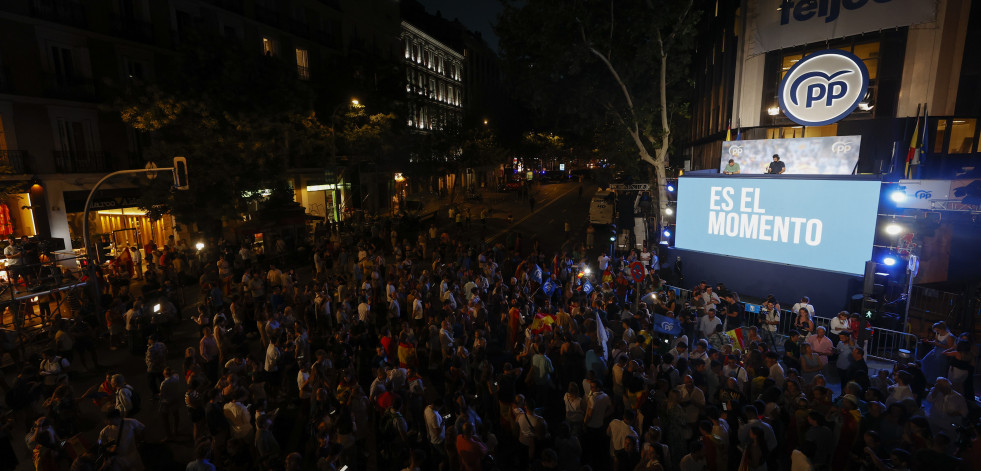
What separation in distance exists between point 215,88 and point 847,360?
22845 mm

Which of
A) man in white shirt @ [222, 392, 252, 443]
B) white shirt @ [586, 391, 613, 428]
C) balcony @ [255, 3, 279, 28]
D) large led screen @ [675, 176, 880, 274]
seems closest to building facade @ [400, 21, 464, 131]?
balcony @ [255, 3, 279, 28]

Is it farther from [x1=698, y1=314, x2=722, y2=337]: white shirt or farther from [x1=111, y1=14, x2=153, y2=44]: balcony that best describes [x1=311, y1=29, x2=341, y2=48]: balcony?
[x1=698, y1=314, x2=722, y2=337]: white shirt

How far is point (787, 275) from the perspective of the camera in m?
13.4

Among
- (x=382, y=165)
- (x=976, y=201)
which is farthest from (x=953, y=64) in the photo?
(x=382, y=165)

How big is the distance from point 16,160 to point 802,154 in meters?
30.0

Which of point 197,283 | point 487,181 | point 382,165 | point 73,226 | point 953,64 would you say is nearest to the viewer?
point 953,64

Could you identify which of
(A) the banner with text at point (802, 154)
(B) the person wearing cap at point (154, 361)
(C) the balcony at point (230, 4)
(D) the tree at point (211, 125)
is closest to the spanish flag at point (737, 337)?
(A) the banner with text at point (802, 154)

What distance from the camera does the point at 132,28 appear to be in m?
22.9

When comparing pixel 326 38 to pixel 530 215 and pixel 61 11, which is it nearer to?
pixel 61 11

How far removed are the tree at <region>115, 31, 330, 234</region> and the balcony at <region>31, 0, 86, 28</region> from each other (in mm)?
3813

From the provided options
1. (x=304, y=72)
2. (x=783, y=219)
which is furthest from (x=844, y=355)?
(x=304, y=72)

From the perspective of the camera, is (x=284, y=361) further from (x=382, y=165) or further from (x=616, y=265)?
(x=382, y=165)

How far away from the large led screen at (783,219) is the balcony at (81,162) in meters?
25.4

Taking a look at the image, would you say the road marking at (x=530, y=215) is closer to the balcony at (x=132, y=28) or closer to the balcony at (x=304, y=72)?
the balcony at (x=304, y=72)
